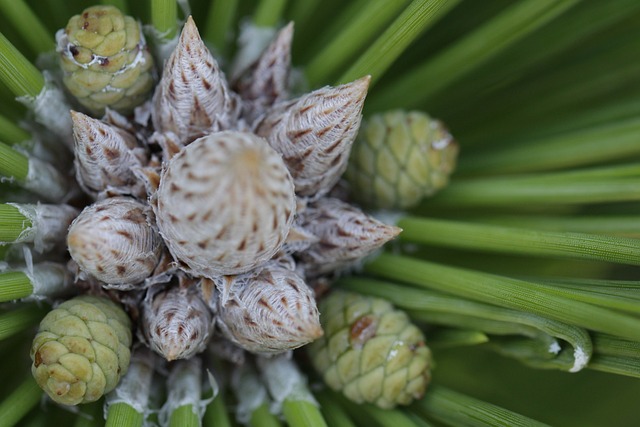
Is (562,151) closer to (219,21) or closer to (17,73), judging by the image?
(219,21)

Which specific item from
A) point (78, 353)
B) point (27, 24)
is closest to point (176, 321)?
point (78, 353)

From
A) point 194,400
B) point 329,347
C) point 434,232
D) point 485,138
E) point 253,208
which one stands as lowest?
point 194,400

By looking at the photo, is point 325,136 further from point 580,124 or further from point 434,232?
point 580,124

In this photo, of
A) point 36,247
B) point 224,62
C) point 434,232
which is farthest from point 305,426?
point 224,62

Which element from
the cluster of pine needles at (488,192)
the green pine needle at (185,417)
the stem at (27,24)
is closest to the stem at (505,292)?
the cluster of pine needles at (488,192)

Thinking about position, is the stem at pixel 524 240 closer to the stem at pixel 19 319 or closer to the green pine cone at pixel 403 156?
the green pine cone at pixel 403 156
